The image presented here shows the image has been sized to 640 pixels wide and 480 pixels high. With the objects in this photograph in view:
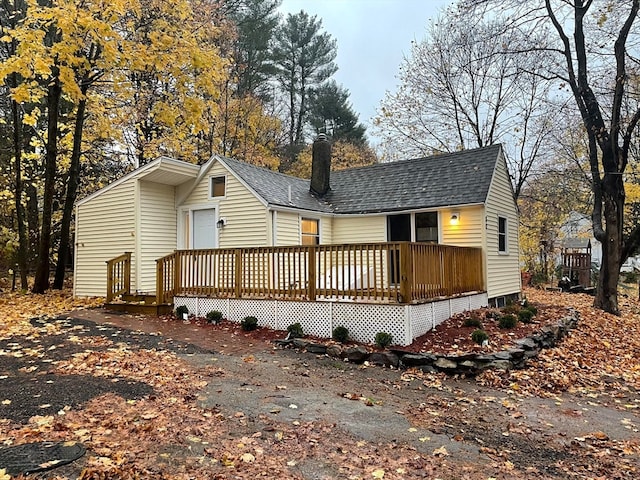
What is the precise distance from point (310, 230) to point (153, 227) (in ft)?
14.8

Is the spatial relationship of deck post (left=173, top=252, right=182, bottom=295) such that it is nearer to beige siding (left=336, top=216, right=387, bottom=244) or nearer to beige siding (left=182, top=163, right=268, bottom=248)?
beige siding (left=182, top=163, right=268, bottom=248)

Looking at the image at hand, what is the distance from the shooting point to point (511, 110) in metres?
21.0

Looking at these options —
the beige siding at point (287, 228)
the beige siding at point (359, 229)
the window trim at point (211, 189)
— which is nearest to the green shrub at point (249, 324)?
the beige siding at point (287, 228)

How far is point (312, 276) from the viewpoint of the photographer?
28.6ft

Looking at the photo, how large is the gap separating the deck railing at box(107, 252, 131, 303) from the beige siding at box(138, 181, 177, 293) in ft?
1.86

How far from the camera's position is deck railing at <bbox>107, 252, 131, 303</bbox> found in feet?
37.2

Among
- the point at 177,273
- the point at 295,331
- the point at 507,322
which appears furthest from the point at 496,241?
Answer: the point at 177,273

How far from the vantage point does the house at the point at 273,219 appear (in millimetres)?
10736

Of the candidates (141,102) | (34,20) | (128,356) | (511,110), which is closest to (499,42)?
(511,110)

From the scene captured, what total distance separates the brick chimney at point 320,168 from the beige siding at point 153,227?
15.1 ft

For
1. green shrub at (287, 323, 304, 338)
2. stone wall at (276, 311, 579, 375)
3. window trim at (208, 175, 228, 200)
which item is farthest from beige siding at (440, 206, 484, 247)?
window trim at (208, 175, 228, 200)

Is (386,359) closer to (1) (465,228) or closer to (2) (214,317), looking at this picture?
(2) (214,317)

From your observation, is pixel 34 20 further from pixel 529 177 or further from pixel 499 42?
pixel 529 177

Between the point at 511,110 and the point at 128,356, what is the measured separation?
2029cm
